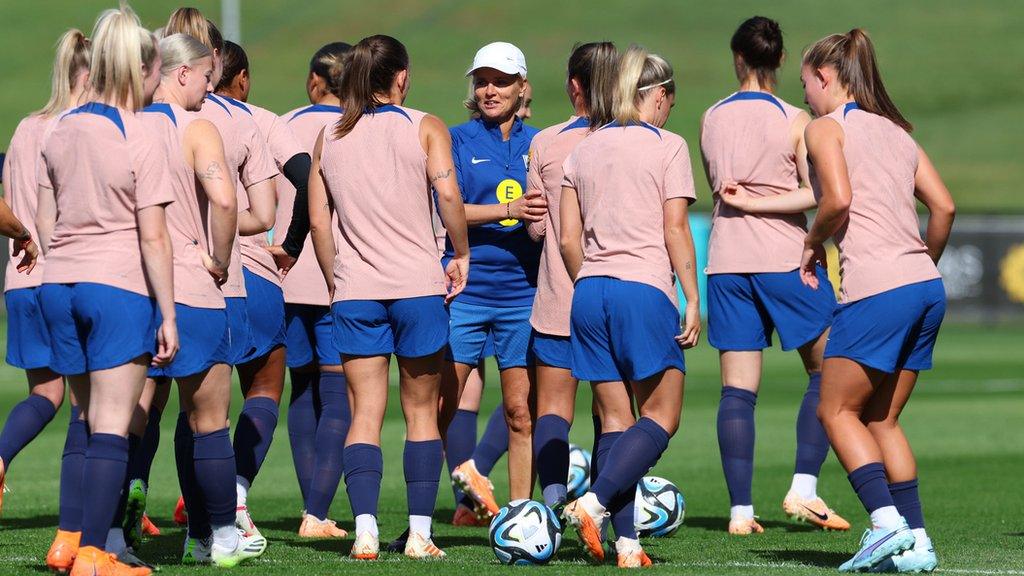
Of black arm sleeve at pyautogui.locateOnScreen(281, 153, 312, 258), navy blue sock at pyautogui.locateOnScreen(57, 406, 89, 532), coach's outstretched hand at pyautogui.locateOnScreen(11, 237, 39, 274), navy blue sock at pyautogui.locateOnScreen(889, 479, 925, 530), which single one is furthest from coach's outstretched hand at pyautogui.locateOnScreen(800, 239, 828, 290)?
coach's outstretched hand at pyautogui.locateOnScreen(11, 237, 39, 274)

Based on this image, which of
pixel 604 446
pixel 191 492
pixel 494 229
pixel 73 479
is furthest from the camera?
pixel 494 229

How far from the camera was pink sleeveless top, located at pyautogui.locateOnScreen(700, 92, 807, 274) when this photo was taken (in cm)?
852

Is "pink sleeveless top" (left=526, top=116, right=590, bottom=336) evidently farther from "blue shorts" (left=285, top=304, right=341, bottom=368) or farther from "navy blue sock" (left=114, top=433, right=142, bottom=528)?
"navy blue sock" (left=114, top=433, right=142, bottom=528)

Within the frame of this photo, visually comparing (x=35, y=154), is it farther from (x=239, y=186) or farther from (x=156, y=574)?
(x=156, y=574)

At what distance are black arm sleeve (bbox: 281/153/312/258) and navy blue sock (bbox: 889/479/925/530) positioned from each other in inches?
119

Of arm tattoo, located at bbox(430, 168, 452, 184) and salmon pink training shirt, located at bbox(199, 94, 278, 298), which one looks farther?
salmon pink training shirt, located at bbox(199, 94, 278, 298)

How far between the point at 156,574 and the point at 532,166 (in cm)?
273

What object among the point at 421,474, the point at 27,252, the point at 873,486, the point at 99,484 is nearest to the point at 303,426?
the point at 421,474

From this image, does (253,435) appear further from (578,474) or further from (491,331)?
(578,474)

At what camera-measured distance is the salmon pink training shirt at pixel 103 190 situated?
242 inches

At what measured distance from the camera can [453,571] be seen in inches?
265

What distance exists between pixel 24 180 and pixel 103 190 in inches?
84.1

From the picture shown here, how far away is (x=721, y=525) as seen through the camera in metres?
8.91

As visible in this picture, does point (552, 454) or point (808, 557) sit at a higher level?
point (552, 454)
